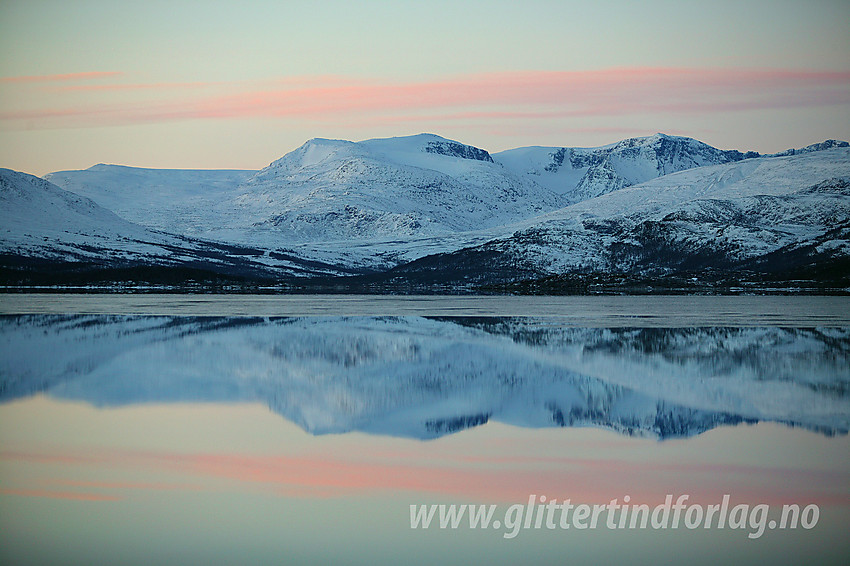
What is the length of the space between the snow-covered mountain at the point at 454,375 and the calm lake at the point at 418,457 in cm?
12

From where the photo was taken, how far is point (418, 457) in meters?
Answer: 16.7

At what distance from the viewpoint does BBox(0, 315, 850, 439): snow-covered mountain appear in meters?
20.7

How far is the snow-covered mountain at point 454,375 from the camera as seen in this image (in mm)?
20703

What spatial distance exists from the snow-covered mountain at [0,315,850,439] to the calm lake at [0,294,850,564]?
0.40ft

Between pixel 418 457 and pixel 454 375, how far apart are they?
10822 millimetres

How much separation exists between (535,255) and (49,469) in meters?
182

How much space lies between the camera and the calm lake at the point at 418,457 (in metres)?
12.5

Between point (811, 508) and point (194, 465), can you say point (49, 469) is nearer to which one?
point (194, 465)

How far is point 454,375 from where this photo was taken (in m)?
27.5

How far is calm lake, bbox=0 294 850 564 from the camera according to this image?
12.5 m

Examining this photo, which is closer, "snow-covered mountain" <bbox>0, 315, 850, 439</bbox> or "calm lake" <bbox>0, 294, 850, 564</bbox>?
"calm lake" <bbox>0, 294, 850, 564</bbox>

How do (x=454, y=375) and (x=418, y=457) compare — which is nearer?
(x=418, y=457)

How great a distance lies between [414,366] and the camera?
2977cm

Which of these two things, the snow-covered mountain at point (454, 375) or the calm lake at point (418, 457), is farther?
the snow-covered mountain at point (454, 375)
